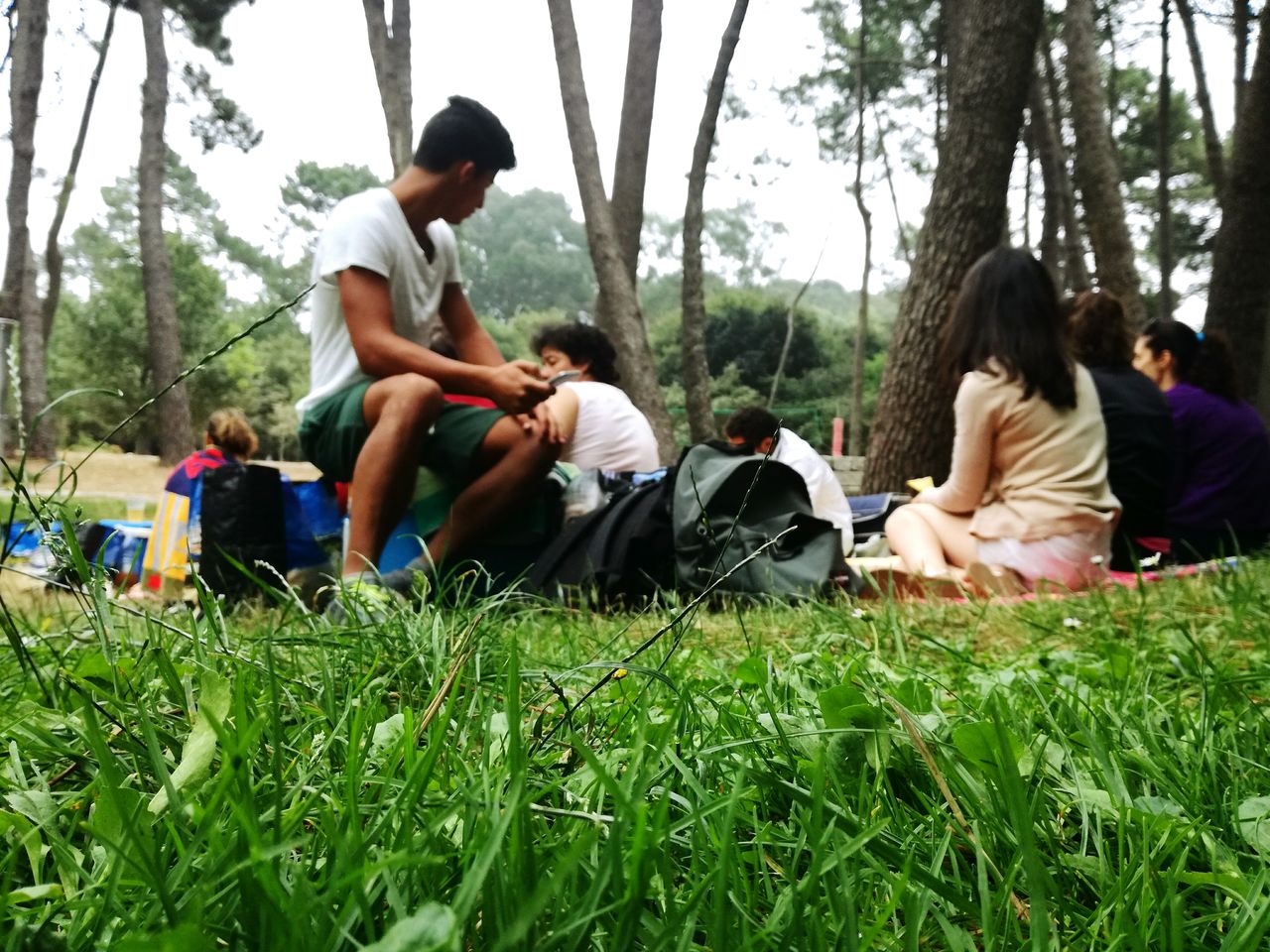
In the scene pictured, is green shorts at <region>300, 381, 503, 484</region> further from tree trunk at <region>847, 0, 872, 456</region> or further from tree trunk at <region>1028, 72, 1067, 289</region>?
tree trunk at <region>847, 0, 872, 456</region>

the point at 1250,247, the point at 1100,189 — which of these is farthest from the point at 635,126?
the point at 1250,247

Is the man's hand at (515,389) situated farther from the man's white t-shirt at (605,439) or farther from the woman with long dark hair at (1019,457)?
the woman with long dark hair at (1019,457)

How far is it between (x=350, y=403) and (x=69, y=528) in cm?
221

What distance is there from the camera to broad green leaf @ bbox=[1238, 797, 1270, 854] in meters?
0.64

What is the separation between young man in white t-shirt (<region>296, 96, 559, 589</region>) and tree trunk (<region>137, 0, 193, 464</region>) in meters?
9.24

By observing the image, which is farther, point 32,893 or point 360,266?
point 360,266

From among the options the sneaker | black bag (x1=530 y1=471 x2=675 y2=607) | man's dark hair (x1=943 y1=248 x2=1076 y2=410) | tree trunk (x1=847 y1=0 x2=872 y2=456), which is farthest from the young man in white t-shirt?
tree trunk (x1=847 y1=0 x2=872 y2=456)

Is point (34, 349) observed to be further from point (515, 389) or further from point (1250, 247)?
point (1250, 247)

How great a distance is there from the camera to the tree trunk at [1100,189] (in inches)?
260

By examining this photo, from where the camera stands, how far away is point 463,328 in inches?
141

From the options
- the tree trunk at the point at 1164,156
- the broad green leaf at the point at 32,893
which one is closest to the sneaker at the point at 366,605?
the broad green leaf at the point at 32,893

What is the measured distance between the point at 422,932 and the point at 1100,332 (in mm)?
4187

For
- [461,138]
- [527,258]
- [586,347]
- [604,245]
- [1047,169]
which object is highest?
[527,258]

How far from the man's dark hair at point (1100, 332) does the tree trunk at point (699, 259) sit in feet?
13.9
